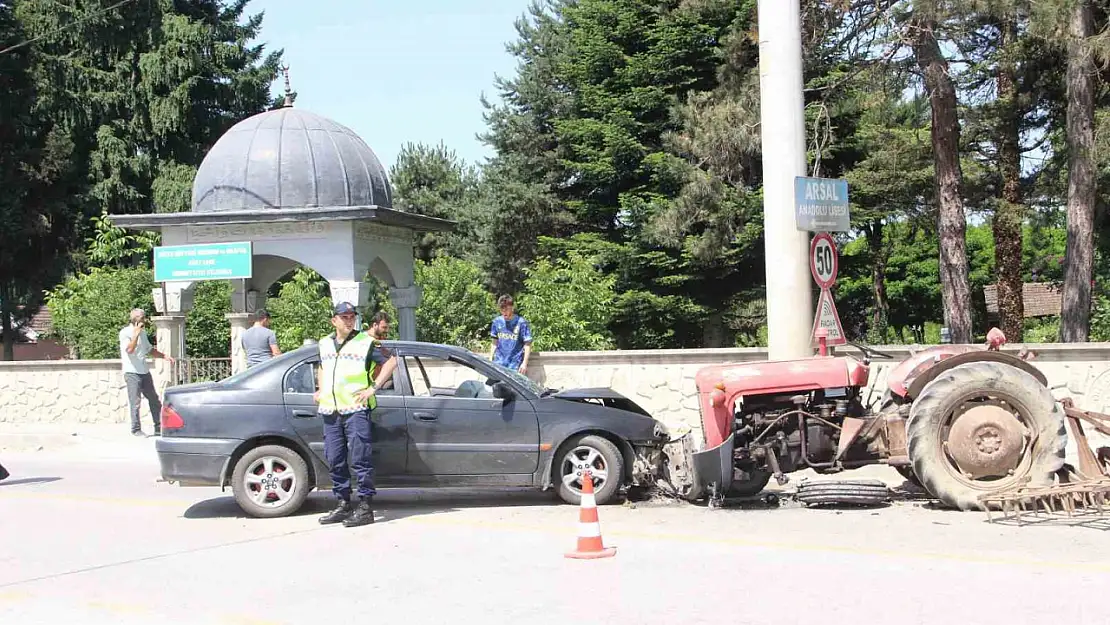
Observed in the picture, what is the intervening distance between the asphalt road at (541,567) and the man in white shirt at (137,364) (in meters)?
5.47

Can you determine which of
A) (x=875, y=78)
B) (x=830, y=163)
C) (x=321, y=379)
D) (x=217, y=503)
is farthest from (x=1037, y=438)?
(x=830, y=163)

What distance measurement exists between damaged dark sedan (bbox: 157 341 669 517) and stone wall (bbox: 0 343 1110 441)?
2.95m

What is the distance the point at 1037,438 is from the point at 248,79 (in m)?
43.6

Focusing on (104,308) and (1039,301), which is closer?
(104,308)

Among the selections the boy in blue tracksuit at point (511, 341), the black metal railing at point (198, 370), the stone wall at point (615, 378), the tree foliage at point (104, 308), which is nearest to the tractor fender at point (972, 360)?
the stone wall at point (615, 378)

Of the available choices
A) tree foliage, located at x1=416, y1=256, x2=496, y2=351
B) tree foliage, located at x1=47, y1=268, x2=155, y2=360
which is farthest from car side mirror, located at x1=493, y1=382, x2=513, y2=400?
tree foliage, located at x1=416, y1=256, x2=496, y2=351

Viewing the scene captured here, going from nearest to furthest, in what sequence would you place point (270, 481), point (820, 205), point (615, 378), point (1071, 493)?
point (1071, 493), point (270, 481), point (820, 205), point (615, 378)

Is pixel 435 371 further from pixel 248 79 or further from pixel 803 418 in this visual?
pixel 248 79

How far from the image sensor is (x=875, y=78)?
2145 cm

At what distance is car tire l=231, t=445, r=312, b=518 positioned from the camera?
395 inches

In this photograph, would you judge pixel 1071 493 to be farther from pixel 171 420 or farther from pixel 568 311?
pixel 568 311

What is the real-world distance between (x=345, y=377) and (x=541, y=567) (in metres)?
2.82

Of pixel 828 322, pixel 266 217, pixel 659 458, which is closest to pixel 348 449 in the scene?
pixel 659 458

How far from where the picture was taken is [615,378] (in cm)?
1573
